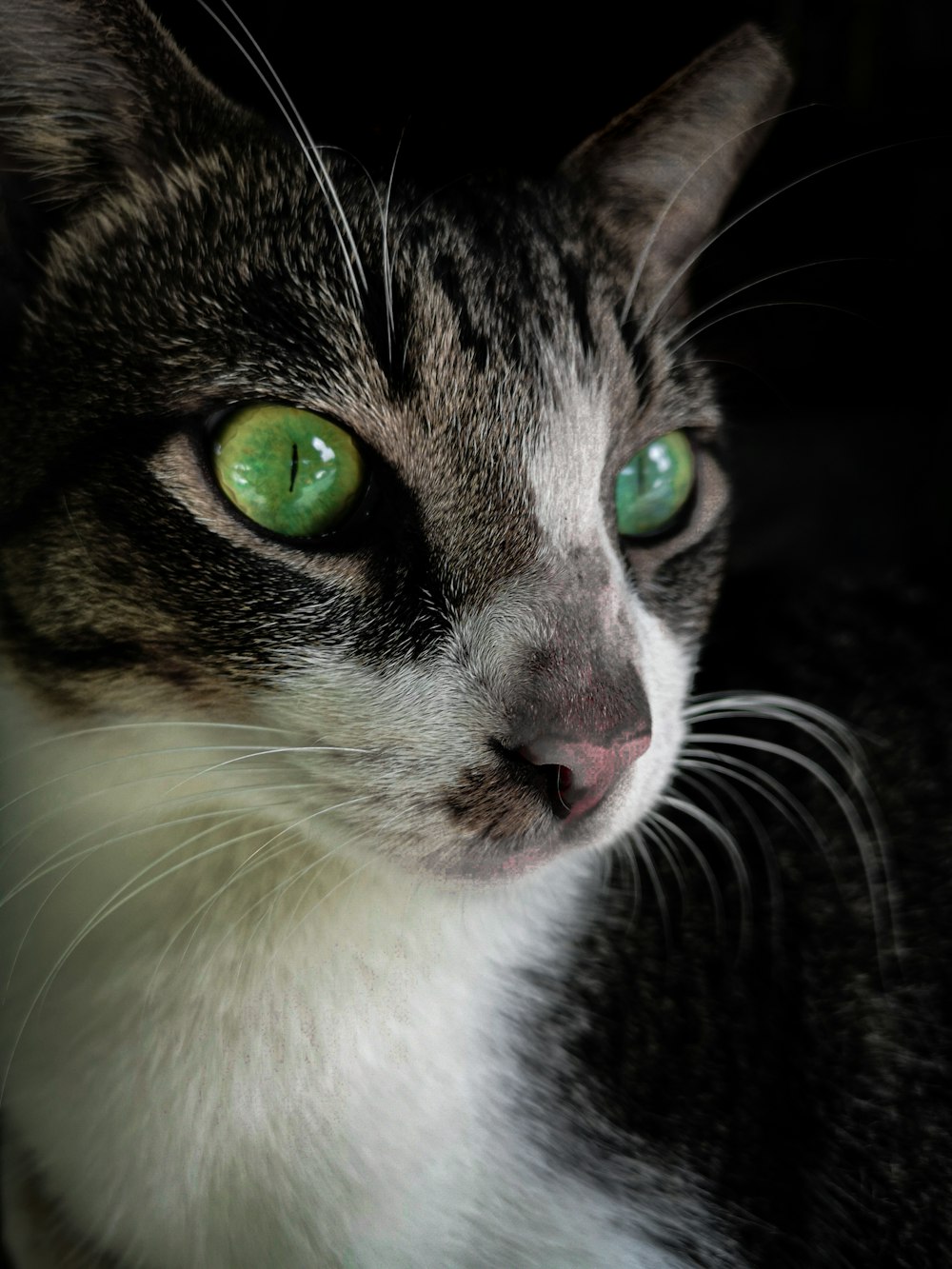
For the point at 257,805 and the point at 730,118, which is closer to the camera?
the point at 257,805

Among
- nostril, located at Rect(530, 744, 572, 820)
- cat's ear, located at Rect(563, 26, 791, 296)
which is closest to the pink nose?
nostril, located at Rect(530, 744, 572, 820)

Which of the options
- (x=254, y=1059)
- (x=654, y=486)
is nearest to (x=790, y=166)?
(x=654, y=486)

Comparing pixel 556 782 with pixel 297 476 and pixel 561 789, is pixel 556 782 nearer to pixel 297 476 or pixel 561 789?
pixel 561 789

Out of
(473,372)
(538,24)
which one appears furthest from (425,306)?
(538,24)

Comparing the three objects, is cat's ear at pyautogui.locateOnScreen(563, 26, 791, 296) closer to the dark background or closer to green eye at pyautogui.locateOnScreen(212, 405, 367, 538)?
the dark background

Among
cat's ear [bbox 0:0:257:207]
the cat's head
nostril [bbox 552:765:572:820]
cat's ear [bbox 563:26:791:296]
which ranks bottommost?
nostril [bbox 552:765:572:820]

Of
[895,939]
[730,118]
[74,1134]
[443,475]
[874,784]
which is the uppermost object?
[730,118]

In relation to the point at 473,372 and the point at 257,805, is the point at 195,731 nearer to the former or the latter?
the point at 257,805
